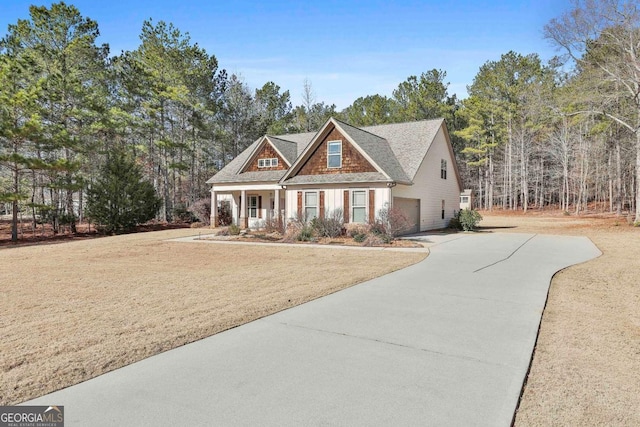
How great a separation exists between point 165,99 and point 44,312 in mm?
32203

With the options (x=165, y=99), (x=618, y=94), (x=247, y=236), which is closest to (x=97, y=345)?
(x=247, y=236)

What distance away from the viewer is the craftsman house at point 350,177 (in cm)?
1931

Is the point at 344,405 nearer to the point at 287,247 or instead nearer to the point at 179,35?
the point at 287,247

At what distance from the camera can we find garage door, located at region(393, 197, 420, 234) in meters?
20.4

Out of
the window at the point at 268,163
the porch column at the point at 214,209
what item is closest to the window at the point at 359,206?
the window at the point at 268,163

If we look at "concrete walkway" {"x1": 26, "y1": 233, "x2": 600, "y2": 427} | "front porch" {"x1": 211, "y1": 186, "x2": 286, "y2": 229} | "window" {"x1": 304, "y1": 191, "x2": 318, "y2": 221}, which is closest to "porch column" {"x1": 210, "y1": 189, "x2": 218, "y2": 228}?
"front porch" {"x1": 211, "y1": 186, "x2": 286, "y2": 229}

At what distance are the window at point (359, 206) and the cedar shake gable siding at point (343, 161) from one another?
1.25 m

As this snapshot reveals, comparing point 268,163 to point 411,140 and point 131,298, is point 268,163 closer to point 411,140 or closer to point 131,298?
point 411,140

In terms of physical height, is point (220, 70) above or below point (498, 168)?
above

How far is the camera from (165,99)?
34.0 meters

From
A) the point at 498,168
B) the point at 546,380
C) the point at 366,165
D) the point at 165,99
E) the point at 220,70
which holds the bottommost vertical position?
the point at 546,380

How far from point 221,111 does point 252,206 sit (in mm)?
18377

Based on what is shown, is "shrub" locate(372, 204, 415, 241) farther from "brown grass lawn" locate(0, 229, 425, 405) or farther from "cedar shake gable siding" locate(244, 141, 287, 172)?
"cedar shake gable siding" locate(244, 141, 287, 172)

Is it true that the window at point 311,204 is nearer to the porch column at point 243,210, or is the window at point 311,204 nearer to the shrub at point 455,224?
the porch column at point 243,210
